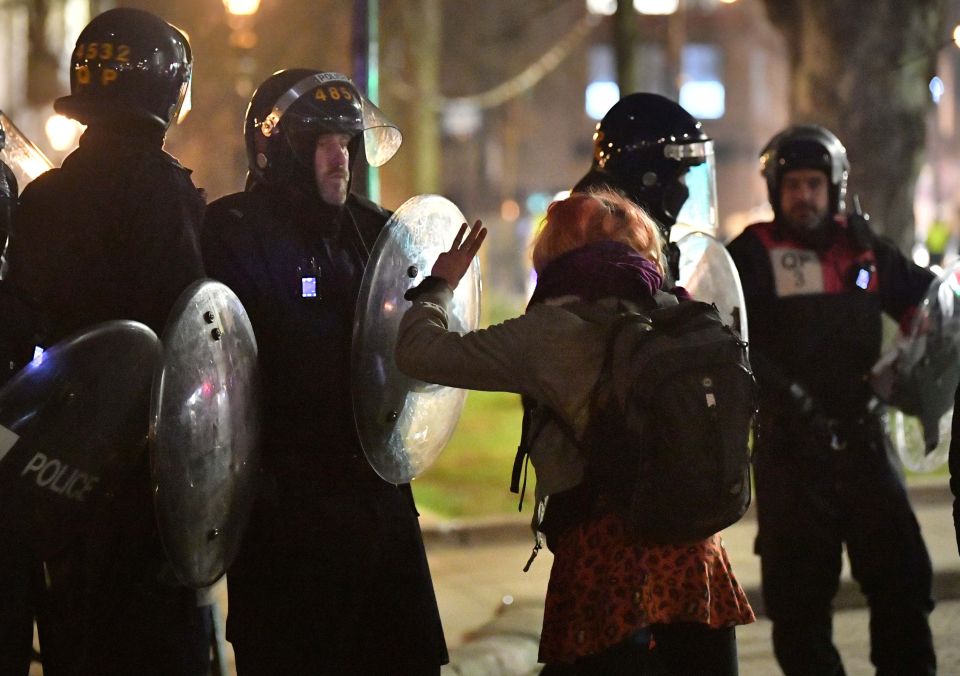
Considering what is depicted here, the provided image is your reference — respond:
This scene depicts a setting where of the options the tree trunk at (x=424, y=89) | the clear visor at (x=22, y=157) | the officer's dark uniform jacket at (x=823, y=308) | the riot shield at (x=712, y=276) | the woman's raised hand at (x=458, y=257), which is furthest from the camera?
the tree trunk at (x=424, y=89)

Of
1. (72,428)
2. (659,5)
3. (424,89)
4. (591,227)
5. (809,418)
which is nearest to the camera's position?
(72,428)

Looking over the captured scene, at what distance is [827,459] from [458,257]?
6.49 feet

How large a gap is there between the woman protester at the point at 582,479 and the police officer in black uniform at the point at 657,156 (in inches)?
49.0

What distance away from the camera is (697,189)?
16.0 feet

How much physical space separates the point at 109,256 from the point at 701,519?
5.13 feet

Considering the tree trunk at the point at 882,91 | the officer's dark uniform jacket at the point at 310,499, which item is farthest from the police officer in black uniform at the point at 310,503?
the tree trunk at the point at 882,91

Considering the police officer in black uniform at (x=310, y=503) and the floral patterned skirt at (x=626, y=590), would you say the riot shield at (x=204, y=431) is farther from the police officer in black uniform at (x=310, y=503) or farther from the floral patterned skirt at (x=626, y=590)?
the floral patterned skirt at (x=626, y=590)

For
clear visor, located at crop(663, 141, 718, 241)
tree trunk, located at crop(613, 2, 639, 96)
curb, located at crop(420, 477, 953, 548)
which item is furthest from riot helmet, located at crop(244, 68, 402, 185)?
tree trunk, located at crop(613, 2, 639, 96)

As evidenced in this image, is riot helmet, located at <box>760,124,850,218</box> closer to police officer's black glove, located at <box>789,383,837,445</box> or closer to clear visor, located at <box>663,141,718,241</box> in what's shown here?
clear visor, located at <box>663,141,718,241</box>

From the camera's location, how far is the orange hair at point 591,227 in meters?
3.34

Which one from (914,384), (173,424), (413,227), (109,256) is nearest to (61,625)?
(173,424)

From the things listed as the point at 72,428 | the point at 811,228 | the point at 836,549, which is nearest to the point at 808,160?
the point at 811,228

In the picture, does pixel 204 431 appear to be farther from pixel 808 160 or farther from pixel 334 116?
pixel 808 160

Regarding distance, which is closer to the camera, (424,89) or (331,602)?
(331,602)
